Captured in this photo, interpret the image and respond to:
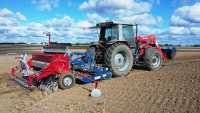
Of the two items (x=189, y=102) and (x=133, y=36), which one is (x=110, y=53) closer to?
(x=133, y=36)

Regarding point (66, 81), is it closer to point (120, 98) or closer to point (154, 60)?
point (120, 98)

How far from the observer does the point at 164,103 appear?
27.7 ft

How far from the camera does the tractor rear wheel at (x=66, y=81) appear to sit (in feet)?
36.0

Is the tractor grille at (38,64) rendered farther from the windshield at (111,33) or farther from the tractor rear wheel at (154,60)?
the tractor rear wheel at (154,60)

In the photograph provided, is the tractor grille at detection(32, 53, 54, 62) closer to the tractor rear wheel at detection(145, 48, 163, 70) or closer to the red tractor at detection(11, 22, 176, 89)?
the red tractor at detection(11, 22, 176, 89)

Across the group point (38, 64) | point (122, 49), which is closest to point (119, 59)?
point (122, 49)

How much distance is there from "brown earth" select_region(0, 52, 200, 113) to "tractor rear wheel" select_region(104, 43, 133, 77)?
70cm

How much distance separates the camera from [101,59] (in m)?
13.5

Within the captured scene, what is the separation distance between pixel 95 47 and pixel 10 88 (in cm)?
395

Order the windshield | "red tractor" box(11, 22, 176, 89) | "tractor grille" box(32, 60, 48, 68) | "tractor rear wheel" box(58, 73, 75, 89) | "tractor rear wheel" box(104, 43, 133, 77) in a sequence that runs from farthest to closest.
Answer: the windshield → "tractor rear wheel" box(104, 43, 133, 77) → "tractor grille" box(32, 60, 48, 68) → "red tractor" box(11, 22, 176, 89) → "tractor rear wheel" box(58, 73, 75, 89)

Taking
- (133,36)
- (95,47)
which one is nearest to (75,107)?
(95,47)

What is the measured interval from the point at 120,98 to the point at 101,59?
4.31 meters

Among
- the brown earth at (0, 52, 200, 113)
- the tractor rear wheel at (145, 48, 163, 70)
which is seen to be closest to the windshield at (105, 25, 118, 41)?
the tractor rear wheel at (145, 48, 163, 70)

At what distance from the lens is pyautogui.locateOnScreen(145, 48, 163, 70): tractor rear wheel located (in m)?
14.6
